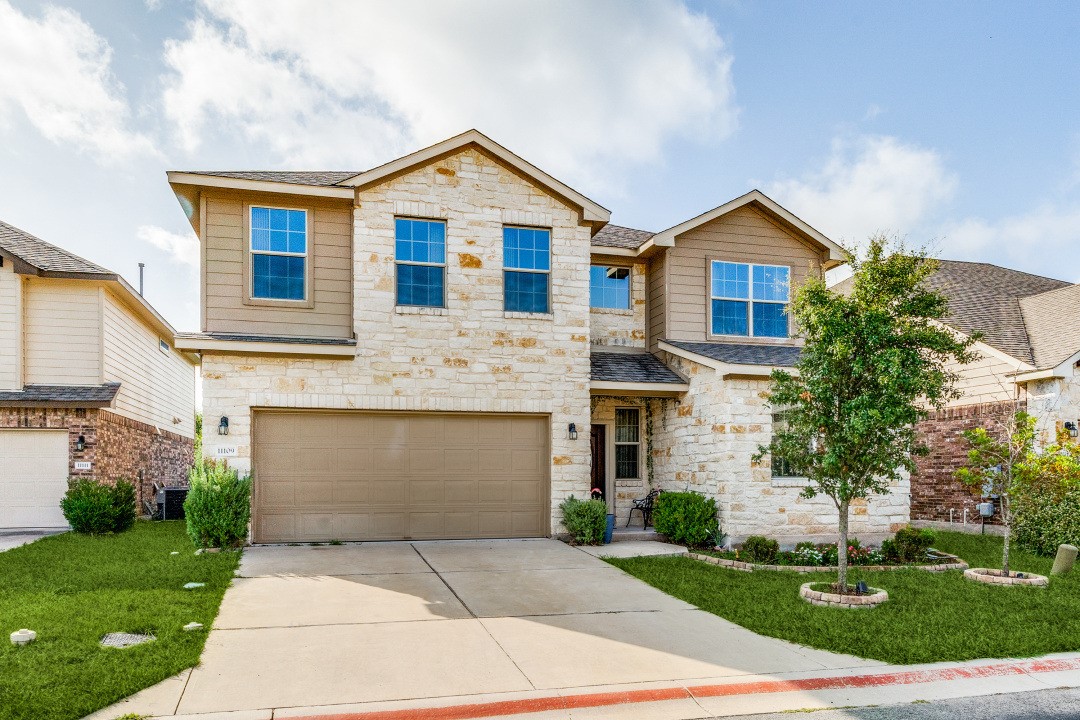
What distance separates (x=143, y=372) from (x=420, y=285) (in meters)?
10.4

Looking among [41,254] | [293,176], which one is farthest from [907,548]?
[41,254]

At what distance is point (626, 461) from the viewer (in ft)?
51.9

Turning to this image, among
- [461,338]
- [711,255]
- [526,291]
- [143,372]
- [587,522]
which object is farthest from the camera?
[143,372]

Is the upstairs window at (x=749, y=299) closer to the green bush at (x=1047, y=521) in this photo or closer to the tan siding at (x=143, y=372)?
the green bush at (x=1047, y=521)

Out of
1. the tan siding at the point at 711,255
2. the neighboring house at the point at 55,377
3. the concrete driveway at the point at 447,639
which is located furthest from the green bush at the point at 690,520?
the neighboring house at the point at 55,377

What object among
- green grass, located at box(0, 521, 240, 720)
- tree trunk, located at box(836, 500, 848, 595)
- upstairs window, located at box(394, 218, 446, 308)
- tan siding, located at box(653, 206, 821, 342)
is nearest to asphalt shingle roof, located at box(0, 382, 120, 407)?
green grass, located at box(0, 521, 240, 720)

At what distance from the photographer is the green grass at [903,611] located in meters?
6.97

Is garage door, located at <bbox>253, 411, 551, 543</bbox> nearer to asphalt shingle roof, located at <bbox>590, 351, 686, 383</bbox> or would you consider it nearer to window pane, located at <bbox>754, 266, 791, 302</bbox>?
asphalt shingle roof, located at <bbox>590, 351, 686, 383</bbox>

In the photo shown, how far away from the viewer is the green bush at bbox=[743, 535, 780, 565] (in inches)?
453

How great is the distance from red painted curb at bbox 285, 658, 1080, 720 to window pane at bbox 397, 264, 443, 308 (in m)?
9.12

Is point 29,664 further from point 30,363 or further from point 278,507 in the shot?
point 30,363

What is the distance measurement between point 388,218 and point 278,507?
18.1 feet

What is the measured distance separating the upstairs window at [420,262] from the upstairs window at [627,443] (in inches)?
190

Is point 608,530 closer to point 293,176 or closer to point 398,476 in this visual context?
point 398,476
